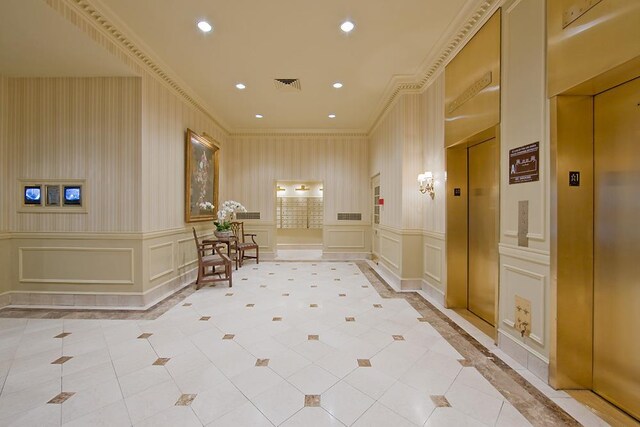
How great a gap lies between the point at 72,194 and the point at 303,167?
5443 mm

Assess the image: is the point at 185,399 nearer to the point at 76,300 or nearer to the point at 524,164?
the point at 76,300

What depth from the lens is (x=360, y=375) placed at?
233 centimetres

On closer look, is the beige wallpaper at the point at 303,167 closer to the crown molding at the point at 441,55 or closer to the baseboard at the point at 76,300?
the crown molding at the point at 441,55

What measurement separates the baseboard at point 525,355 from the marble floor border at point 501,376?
0.48 feet

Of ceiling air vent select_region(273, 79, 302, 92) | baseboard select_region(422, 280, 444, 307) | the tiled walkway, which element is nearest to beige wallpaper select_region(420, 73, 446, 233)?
baseboard select_region(422, 280, 444, 307)

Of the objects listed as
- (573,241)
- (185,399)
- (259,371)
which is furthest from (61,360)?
(573,241)

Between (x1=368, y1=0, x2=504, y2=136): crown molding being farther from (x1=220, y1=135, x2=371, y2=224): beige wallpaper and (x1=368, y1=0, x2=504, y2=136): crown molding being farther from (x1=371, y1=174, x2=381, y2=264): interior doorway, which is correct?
(x1=220, y1=135, x2=371, y2=224): beige wallpaper

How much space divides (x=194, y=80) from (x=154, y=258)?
3.31 meters

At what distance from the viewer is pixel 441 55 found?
388 centimetres

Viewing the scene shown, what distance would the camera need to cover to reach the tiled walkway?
187 centimetres

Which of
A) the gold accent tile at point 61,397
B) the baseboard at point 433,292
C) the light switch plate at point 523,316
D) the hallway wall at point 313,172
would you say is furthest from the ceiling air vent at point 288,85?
the gold accent tile at point 61,397

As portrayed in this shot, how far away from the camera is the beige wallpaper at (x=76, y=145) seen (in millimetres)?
3953

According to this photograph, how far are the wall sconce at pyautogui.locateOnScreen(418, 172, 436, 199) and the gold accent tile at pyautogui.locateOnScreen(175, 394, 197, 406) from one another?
417 centimetres

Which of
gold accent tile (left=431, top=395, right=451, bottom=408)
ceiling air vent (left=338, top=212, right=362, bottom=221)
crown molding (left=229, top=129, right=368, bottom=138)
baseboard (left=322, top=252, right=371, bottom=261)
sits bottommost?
gold accent tile (left=431, top=395, right=451, bottom=408)
